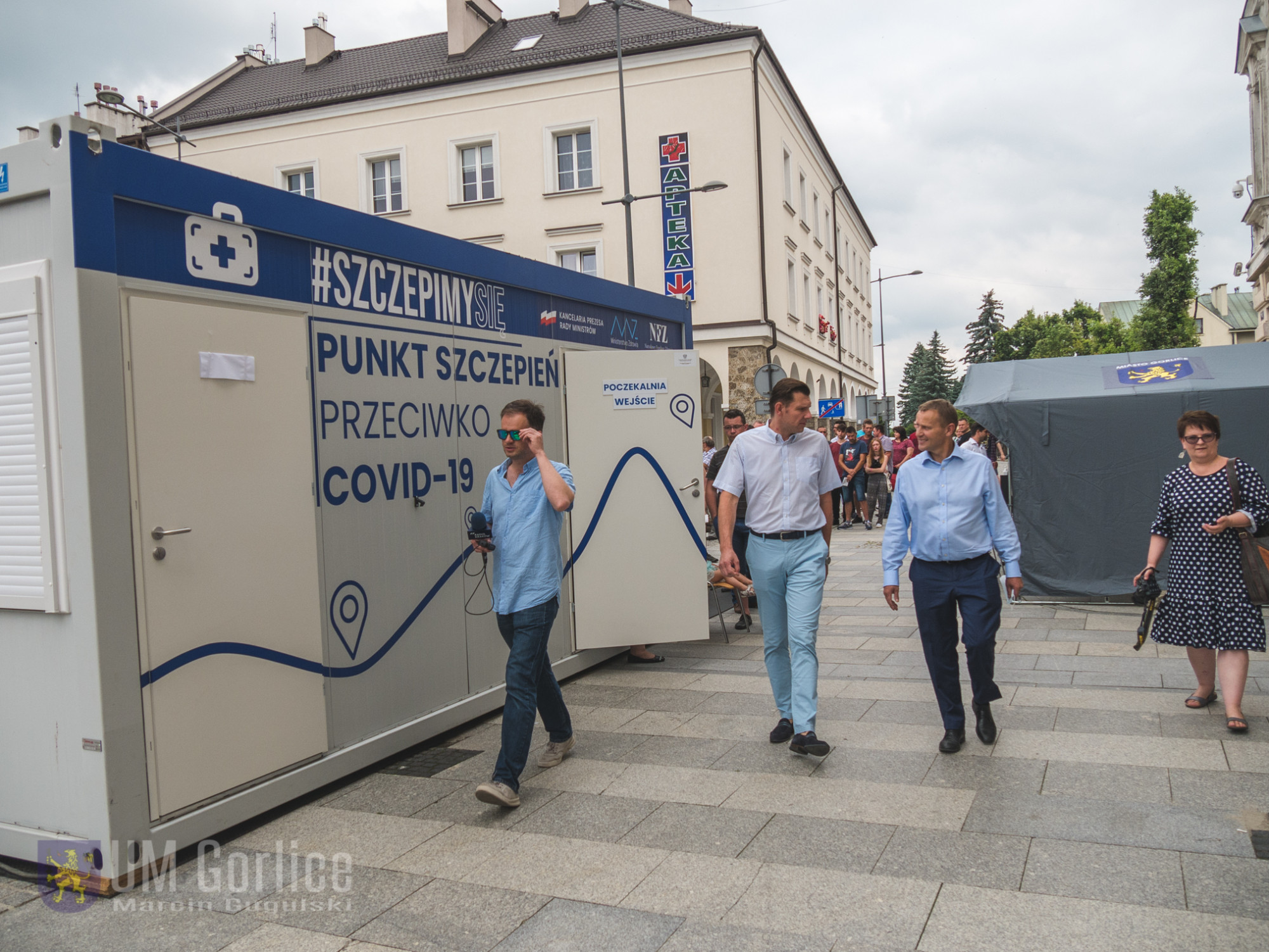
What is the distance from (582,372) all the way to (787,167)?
24089 mm

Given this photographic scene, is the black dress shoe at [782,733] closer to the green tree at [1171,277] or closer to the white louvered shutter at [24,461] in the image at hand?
the white louvered shutter at [24,461]

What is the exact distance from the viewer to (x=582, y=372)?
741cm

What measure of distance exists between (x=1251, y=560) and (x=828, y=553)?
2.33 metres

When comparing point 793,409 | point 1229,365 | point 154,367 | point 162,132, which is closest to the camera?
point 154,367

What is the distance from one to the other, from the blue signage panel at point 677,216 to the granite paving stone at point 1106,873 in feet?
74.0

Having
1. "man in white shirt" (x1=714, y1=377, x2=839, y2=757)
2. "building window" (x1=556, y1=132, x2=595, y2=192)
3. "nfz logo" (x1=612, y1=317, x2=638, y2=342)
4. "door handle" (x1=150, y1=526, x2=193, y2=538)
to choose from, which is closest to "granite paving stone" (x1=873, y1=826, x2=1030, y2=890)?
"man in white shirt" (x1=714, y1=377, x2=839, y2=757)

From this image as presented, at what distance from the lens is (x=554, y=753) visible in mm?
5367

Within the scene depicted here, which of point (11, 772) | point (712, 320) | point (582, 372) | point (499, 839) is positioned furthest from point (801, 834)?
point (712, 320)

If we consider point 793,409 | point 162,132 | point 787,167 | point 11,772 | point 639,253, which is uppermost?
point 162,132

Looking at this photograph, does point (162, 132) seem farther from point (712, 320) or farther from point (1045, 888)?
point (1045, 888)

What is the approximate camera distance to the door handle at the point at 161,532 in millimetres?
4164

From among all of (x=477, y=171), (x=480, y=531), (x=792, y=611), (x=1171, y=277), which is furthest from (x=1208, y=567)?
(x=1171, y=277)

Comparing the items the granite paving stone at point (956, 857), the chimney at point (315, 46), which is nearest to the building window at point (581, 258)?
the chimney at point (315, 46)

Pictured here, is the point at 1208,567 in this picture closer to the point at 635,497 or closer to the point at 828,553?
the point at 828,553
